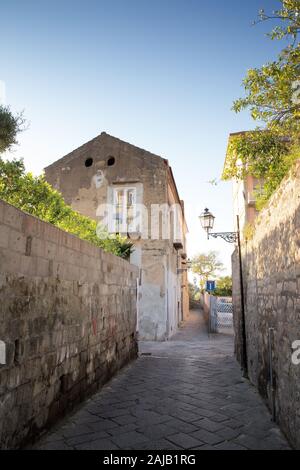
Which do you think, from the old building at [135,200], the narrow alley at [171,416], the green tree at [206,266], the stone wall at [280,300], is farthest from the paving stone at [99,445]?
the green tree at [206,266]

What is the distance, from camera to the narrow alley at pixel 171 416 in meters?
3.18

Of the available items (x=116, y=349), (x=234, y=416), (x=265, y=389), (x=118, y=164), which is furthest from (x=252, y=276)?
(x=118, y=164)

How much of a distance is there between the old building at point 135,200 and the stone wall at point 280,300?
7397 mm

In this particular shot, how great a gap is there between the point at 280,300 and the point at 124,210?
10.0m

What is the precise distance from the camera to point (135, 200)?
523 inches

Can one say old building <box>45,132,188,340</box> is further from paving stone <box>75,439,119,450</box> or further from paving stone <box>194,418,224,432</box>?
paving stone <box>75,439,119,450</box>

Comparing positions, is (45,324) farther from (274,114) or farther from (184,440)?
(274,114)

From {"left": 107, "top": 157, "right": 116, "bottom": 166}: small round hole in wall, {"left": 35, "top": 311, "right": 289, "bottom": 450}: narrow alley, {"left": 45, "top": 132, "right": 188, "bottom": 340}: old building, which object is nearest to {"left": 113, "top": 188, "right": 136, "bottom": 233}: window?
{"left": 45, "top": 132, "right": 188, "bottom": 340}: old building

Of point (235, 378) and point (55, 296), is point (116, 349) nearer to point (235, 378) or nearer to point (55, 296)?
point (235, 378)

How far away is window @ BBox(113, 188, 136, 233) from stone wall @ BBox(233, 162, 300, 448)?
8.01m

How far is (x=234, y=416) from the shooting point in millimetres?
3973

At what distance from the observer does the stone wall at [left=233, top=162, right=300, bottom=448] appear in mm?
3094
